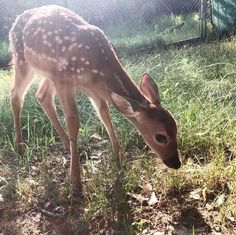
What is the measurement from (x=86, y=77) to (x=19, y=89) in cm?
107

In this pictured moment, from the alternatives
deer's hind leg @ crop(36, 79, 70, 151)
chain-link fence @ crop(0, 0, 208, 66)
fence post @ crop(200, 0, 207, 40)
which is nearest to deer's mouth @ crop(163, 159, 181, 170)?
deer's hind leg @ crop(36, 79, 70, 151)

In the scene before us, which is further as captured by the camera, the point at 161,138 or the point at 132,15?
the point at 132,15

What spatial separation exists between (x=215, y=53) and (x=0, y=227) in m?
4.45

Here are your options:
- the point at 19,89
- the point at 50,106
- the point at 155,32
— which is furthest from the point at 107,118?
the point at 155,32

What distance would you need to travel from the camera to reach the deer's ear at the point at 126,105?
3721 millimetres

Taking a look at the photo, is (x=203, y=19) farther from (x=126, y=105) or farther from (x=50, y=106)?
(x=126, y=105)

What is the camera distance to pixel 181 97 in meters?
5.36

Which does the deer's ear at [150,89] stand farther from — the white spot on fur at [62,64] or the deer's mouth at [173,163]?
the white spot on fur at [62,64]

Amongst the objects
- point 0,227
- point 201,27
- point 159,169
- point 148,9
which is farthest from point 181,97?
point 148,9

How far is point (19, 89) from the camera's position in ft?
16.0

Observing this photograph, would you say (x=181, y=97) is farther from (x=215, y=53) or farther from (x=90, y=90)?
(x=215, y=53)

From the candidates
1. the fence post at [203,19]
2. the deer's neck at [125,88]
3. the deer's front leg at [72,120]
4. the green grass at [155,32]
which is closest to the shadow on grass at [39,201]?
the deer's front leg at [72,120]

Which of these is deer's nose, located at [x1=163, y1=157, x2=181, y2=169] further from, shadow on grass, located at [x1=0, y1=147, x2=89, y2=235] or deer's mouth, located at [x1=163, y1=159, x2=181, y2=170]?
shadow on grass, located at [x1=0, y1=147, x2=89, y2=235]

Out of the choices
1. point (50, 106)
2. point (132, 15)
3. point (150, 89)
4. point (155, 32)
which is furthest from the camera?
point (132, 15)
